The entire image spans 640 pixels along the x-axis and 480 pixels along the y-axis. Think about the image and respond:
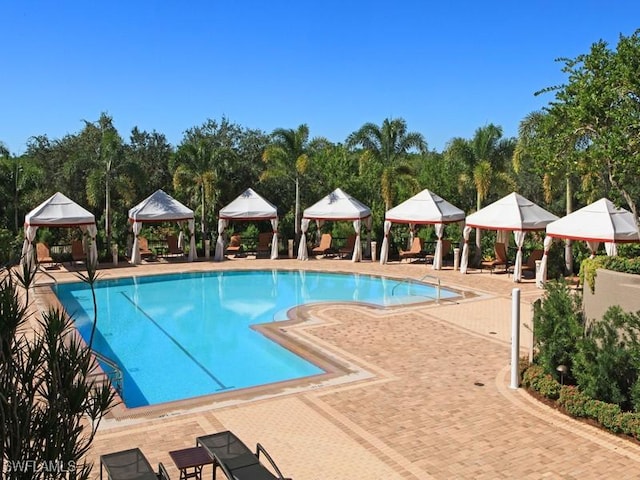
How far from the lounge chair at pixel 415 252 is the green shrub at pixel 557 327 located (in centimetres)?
1516

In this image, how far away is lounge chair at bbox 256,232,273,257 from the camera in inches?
1083

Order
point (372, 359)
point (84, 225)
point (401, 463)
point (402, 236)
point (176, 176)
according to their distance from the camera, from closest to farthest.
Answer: point (401, 463)
point (372, 359)
point (84, 225)
point (176, 176)
point (402, 236)

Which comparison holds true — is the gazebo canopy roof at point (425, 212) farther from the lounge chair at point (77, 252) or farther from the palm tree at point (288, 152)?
the lounge chair at point (77, 252)

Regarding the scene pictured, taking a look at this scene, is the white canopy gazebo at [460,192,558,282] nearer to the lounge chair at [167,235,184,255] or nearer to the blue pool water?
the blue pool water

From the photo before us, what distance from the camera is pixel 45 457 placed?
160 inches

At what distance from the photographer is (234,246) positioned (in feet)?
91.0

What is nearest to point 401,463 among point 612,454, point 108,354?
point 612,454

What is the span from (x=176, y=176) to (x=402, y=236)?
10689mm

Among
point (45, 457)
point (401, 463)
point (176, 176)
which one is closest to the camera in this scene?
point (45, 457)

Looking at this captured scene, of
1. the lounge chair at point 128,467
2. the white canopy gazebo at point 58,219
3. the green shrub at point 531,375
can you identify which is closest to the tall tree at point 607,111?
the green shrub at point 531,375

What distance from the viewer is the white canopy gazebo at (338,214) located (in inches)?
1006

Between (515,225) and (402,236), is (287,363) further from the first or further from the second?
(402,236)

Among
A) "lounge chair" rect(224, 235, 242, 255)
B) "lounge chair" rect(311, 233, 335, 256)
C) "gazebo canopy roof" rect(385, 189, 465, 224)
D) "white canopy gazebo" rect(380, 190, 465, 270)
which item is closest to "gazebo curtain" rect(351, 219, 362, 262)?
"white canopy gazebo" rect(380, 190, 465, 270)

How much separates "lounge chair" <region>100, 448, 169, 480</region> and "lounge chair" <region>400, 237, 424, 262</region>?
1991 centimetres
